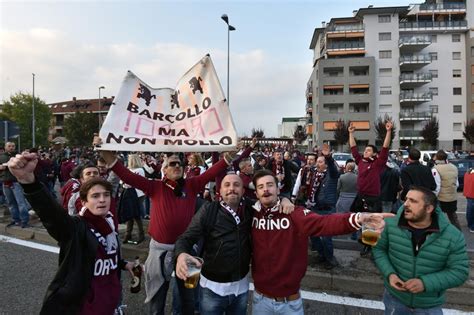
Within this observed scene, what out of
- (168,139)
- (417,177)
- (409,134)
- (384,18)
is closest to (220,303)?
(168,139)

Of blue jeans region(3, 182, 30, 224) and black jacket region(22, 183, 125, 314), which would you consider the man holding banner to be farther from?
blue jeans region(3, 182, 30, 224)

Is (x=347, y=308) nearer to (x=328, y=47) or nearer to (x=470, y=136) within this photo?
(x=470, y=136)

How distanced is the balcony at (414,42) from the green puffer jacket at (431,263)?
177 feet

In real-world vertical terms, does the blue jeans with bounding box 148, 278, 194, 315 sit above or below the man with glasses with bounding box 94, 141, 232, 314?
below

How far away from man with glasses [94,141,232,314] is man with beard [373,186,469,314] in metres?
1.97

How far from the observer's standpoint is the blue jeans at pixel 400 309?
8.92 ft

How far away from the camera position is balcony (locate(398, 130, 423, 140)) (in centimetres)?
4891

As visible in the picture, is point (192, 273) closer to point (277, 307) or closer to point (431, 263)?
point (277, 307)

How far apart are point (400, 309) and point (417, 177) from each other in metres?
4.57

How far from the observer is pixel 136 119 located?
13.7ft

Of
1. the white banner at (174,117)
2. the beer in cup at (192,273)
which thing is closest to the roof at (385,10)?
the white banner at (174,117)

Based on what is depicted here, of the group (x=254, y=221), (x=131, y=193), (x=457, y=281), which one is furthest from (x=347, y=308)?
(x=131, y=193)

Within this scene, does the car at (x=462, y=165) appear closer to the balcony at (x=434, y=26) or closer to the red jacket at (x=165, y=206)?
the red jacket at (x=165, y=206)

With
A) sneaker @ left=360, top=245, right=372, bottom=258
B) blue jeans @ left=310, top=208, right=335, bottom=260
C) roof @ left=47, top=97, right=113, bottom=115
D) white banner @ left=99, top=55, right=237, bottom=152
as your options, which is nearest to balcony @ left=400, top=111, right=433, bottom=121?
sneaker @ left=360, top=245, right=372, bottom=258
